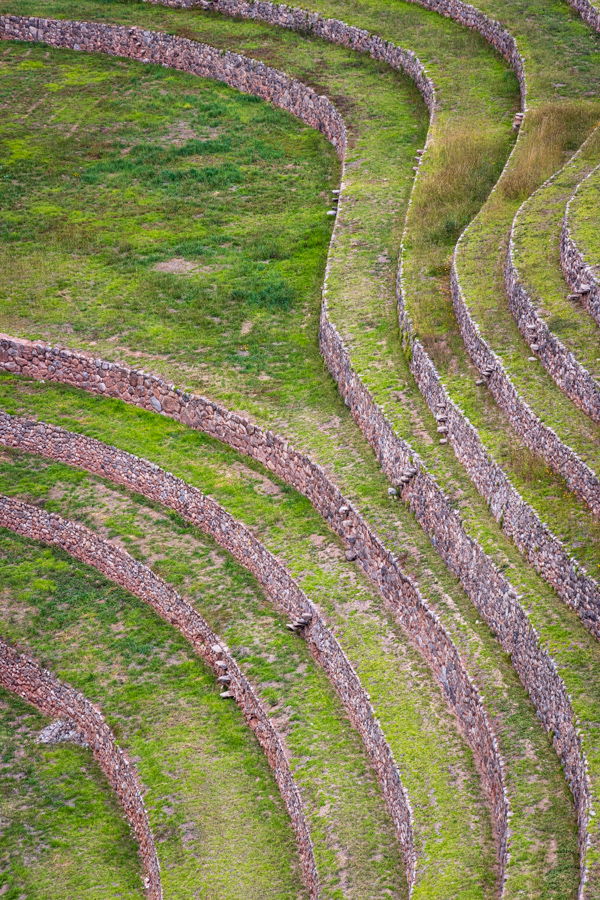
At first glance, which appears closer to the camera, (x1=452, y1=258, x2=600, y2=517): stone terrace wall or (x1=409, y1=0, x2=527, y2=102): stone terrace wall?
(x1=452, y1=258, x2=600, y2=517): stone terrace wall

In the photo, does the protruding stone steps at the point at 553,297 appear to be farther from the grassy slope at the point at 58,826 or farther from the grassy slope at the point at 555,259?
the grassy slope at the point at 58,826

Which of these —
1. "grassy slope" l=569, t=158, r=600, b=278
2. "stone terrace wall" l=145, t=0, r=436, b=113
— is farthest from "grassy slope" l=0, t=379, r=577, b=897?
"stone terrace wall" l=145, t=0, r=436, b=113

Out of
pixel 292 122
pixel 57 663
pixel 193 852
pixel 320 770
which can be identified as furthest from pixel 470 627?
pixel 292 122

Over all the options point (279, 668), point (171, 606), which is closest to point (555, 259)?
point (279, 668)

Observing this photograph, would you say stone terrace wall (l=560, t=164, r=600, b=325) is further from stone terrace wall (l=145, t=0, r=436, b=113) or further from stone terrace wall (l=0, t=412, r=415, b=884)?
stone terrace wall (l=145, t=0, r=436, b=113)

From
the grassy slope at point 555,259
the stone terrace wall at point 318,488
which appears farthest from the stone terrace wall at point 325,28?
the stone terrace wall at point 318,488

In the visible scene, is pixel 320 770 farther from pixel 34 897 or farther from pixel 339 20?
pixel 339 20

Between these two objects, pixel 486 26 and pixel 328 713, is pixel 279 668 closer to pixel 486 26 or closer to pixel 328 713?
pixel 328 713
